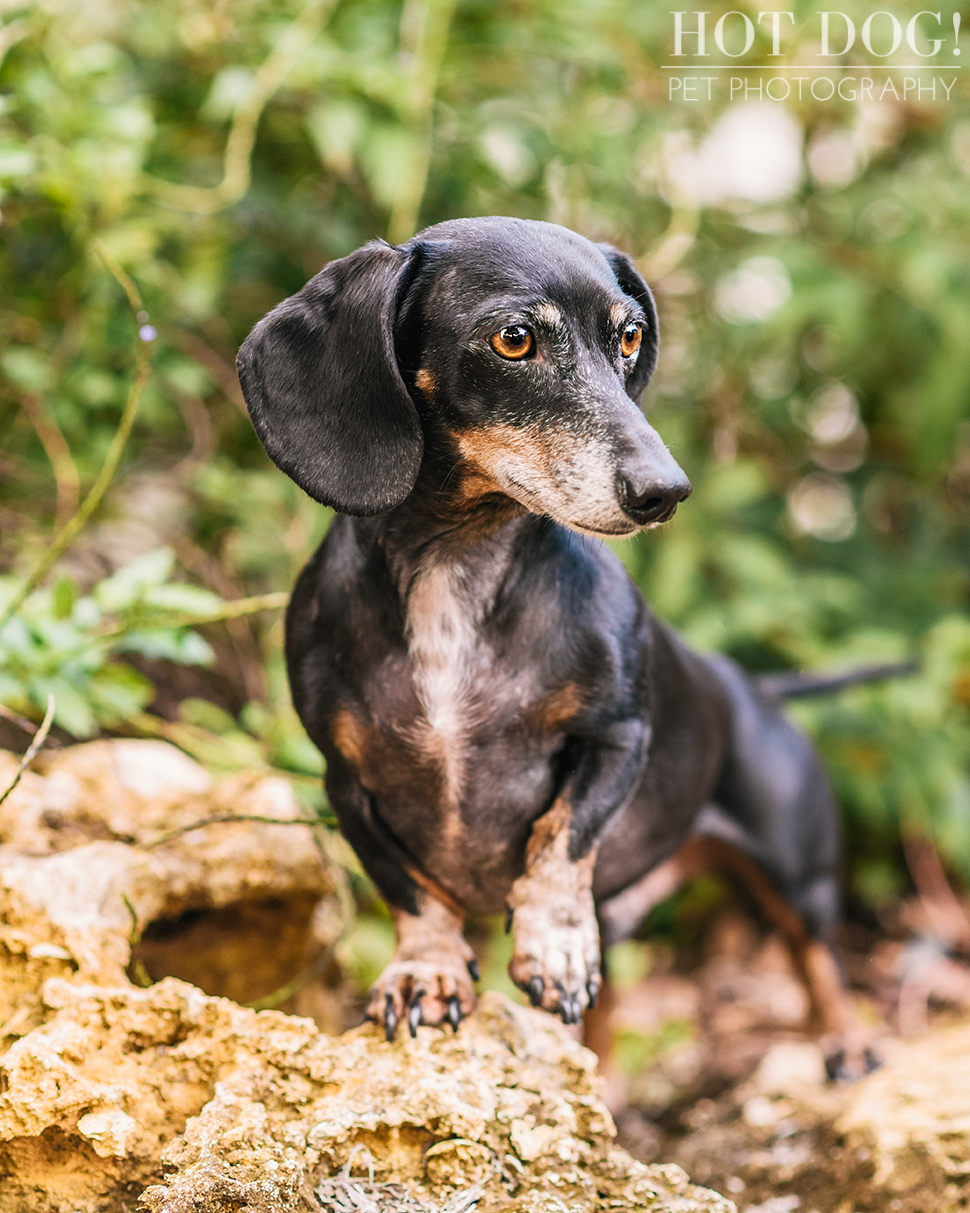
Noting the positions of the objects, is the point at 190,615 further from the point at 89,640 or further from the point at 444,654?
the point at 444,654

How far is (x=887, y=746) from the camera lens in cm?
432

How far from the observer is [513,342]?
1864mm

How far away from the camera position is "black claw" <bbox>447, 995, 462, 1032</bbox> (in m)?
2.05

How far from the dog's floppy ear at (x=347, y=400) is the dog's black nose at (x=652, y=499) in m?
0.38

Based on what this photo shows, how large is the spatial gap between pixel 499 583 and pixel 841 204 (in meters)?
4.01

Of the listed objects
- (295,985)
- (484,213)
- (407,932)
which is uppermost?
(484,213)

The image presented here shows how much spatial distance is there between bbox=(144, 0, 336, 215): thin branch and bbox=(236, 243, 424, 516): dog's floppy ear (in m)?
2.24

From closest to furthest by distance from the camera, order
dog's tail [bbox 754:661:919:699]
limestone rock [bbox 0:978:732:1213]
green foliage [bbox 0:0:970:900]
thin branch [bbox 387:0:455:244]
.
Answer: limestone rock [bbox 0:978:732:1213] → dog's tail [bbox 754:661:919:699] → green foliage [bbox 0:0:970:900] → thin branch [bbox 387:0:455:244]

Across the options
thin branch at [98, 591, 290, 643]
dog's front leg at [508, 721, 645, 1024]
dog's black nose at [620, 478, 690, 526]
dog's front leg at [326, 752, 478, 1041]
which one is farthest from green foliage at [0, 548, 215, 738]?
dog's black nose at [620, 478, 690, 526]

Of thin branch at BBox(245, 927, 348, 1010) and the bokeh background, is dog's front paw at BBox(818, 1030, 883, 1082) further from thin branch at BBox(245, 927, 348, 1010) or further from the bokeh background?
thin branch at BBox(245, 927, 348, 1010)

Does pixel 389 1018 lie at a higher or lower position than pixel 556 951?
lower

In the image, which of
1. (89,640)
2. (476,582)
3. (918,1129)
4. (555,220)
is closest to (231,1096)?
(476,582)

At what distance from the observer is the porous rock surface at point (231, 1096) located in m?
1.69

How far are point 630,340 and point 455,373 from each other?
332mm
